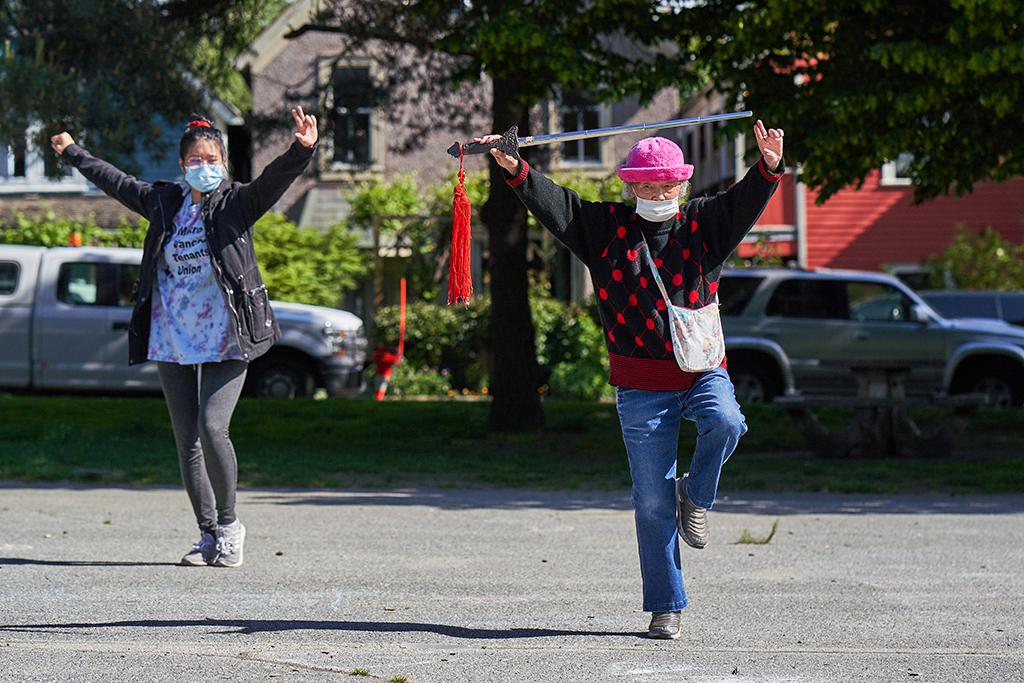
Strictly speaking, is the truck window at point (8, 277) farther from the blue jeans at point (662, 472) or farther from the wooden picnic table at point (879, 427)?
the blue jeans at point (662, 472)

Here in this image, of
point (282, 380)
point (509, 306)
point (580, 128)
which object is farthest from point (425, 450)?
point (580, 128)

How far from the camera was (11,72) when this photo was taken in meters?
10.3

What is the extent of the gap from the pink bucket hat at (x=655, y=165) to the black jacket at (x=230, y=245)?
1680 millimetres

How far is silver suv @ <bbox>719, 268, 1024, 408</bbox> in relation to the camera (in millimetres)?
14203

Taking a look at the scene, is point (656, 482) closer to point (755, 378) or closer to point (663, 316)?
point (663, 316)

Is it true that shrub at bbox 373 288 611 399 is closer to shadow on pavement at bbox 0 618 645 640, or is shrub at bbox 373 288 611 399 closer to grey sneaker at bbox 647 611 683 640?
shadow on pavement at bbox 0 618 645 640

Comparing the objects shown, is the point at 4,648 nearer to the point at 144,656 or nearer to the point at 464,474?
the point at 144,656

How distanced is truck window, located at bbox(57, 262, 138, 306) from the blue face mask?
9068 millimetres

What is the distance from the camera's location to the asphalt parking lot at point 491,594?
394 cm

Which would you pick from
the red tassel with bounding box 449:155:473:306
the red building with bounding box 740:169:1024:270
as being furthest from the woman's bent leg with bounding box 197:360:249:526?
the red building with bounding box 740:169:1024:270

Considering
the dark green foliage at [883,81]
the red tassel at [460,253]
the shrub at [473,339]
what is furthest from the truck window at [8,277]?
the red tassel at [460,253]

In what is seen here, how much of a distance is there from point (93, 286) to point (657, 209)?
36.5 ft

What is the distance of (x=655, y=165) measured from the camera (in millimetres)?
4168

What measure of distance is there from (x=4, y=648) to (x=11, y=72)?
7515 millimetres
